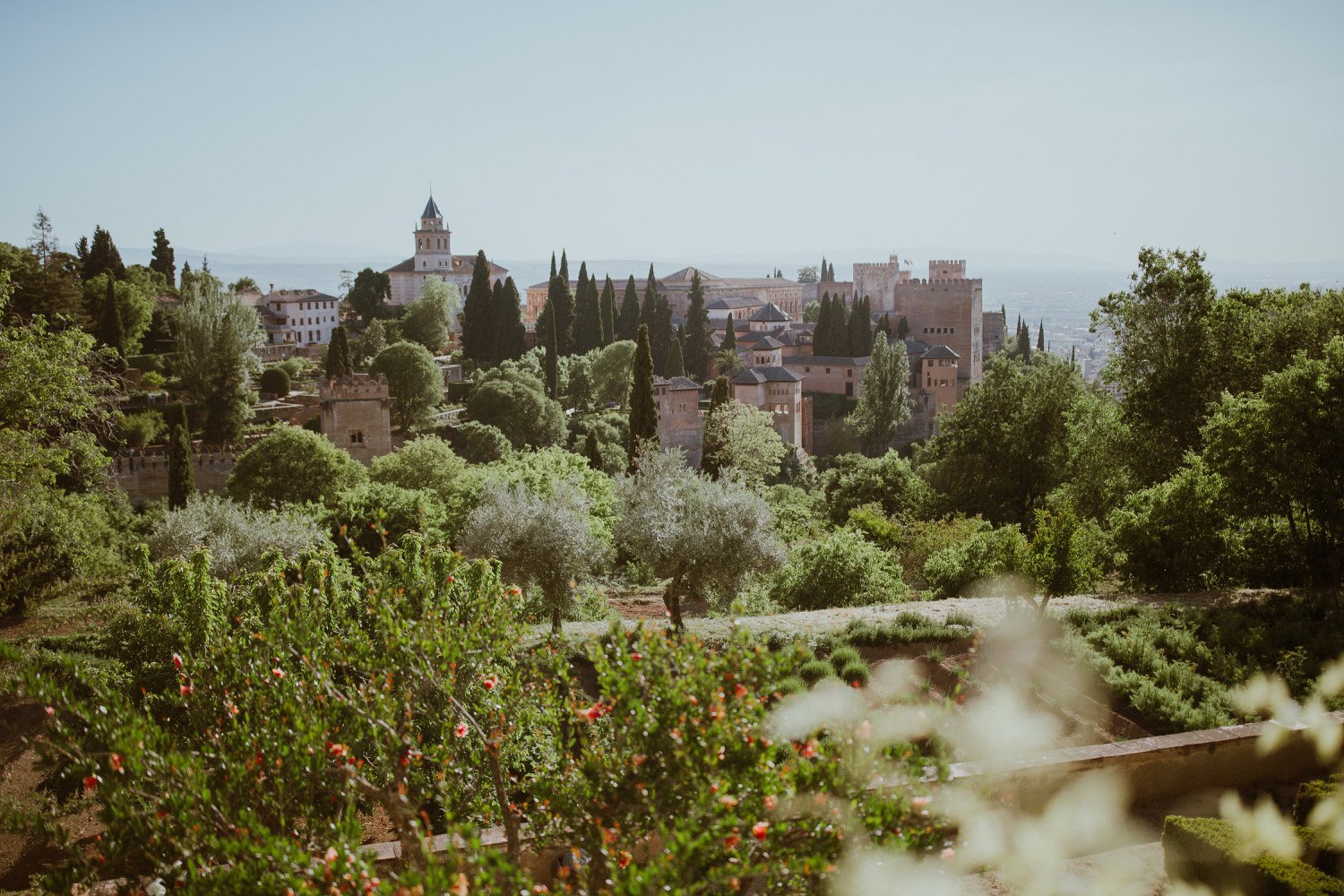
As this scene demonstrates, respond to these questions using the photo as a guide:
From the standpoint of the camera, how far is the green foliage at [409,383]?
135 feet

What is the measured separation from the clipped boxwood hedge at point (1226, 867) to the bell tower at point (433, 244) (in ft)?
248

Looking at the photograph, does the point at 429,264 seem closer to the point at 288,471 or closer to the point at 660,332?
the point at 660,332

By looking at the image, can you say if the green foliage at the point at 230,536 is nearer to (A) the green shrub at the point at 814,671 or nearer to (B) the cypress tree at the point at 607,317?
(A) the green shrub at the point at 814,671

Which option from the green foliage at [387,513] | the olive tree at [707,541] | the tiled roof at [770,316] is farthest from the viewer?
the tiled roof at [770,316]

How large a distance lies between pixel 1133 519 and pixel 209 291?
34565mm

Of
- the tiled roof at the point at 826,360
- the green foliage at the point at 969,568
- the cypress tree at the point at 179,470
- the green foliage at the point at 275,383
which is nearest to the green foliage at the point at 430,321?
the green foliage at the point at 275,383

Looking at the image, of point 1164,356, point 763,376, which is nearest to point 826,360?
point 763,376

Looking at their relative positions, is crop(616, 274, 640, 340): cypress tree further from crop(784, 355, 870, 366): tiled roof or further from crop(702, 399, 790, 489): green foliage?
crop(702, 399, 790, 489): green foliage

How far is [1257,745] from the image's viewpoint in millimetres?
6312

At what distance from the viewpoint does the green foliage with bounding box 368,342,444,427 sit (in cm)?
4100

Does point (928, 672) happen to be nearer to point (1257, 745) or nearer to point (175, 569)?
point (1257, 745)

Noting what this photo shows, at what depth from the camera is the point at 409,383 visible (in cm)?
4128

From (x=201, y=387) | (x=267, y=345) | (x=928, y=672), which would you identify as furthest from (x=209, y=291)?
(x=928, y=672)

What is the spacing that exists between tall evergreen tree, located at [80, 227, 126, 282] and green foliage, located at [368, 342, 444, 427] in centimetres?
1118
